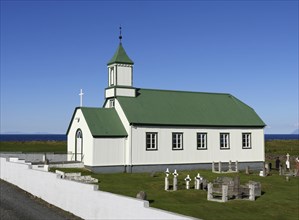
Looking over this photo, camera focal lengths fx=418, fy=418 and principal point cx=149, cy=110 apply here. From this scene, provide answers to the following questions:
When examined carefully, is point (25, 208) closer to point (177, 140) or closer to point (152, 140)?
point (152, 140)

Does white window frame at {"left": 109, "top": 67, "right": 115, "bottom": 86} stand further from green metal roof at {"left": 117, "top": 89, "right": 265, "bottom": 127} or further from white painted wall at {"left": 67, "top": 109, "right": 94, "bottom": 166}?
white painted wall at {"left": 67, "top": 109, "right": 94, "bottom": 166}

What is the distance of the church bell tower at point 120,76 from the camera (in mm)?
37906

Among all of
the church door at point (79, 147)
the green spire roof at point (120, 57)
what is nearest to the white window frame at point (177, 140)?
the green spire roof at point (120, 57)

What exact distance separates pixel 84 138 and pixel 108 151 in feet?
8.24

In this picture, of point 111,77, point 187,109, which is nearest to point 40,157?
point 111,77

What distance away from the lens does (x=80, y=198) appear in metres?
18.2

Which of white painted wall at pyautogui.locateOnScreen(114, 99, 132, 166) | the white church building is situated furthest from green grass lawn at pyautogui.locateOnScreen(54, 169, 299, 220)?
the white church building

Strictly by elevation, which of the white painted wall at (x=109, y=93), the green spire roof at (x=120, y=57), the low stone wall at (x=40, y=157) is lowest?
the low stone wall at (x=40, y=157)

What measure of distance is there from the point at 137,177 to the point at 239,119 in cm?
1425

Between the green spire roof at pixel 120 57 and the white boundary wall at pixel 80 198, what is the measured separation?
568 inches

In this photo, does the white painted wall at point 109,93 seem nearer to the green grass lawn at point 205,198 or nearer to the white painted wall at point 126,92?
the white painted wall at point 126,92

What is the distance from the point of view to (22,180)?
1029 inches

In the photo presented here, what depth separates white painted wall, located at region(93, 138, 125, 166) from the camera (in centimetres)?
3378

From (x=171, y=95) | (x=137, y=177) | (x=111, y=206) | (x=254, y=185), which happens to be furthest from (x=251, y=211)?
(x=171, y=95)
